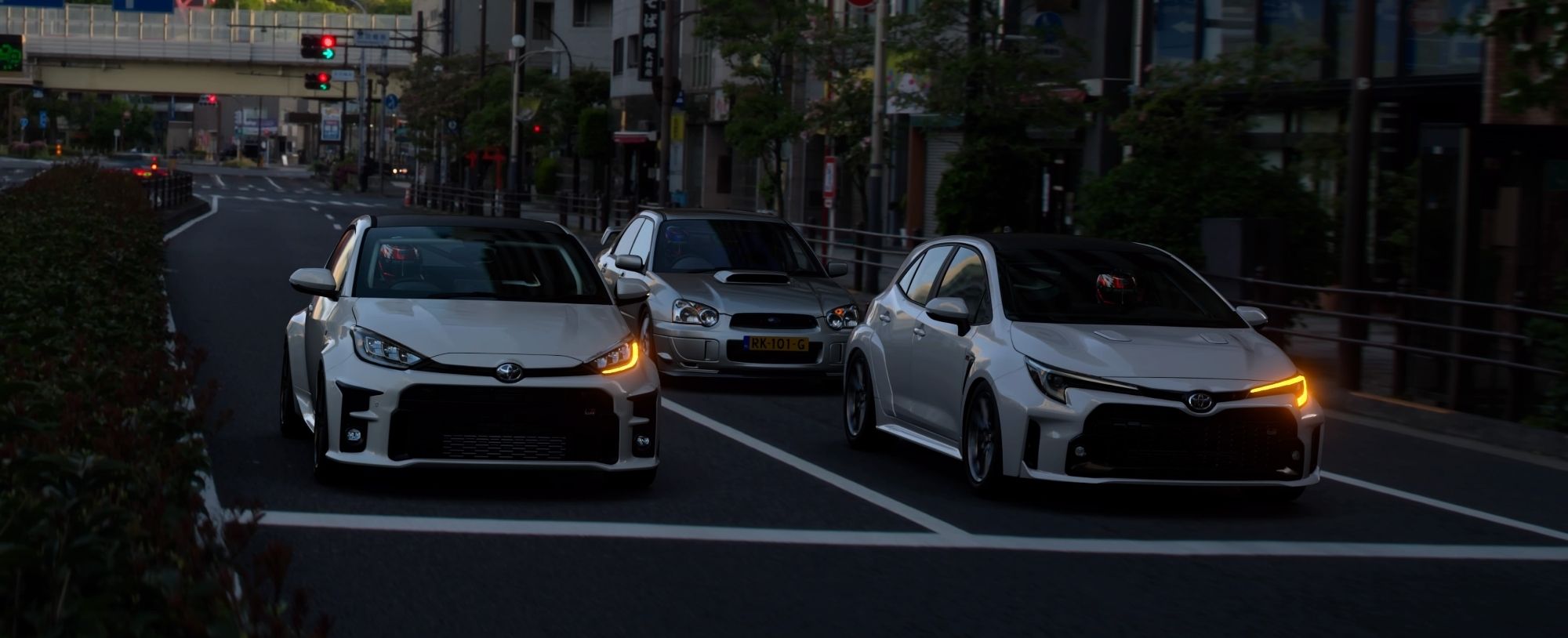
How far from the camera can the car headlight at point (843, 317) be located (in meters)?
14.8

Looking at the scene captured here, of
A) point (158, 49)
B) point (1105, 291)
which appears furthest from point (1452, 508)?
point (158, 49)

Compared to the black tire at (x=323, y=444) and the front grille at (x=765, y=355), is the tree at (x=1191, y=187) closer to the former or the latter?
the front grille at (x=765, y=355)

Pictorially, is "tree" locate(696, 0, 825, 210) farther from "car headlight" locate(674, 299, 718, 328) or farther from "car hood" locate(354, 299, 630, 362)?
"car hood" locate(354, 299, 630, 362)

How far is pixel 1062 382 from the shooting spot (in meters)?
9.13

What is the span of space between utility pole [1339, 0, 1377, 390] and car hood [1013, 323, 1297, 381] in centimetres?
607

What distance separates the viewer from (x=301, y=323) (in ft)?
34.6

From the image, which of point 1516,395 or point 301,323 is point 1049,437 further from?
point 1516,395

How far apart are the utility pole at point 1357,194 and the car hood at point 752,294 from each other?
162 inches

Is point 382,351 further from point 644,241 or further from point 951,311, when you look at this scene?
point 644,241

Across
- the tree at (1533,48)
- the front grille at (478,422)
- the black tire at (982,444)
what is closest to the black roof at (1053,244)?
the black tire at (982,444)

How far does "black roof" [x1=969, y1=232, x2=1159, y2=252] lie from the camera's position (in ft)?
34.8

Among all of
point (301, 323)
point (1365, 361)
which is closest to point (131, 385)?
point (301, 323)

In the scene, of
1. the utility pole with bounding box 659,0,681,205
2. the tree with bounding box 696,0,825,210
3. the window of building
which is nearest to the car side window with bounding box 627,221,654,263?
the tree with bounding box 696,0,825,210

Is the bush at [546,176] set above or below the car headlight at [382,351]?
above
